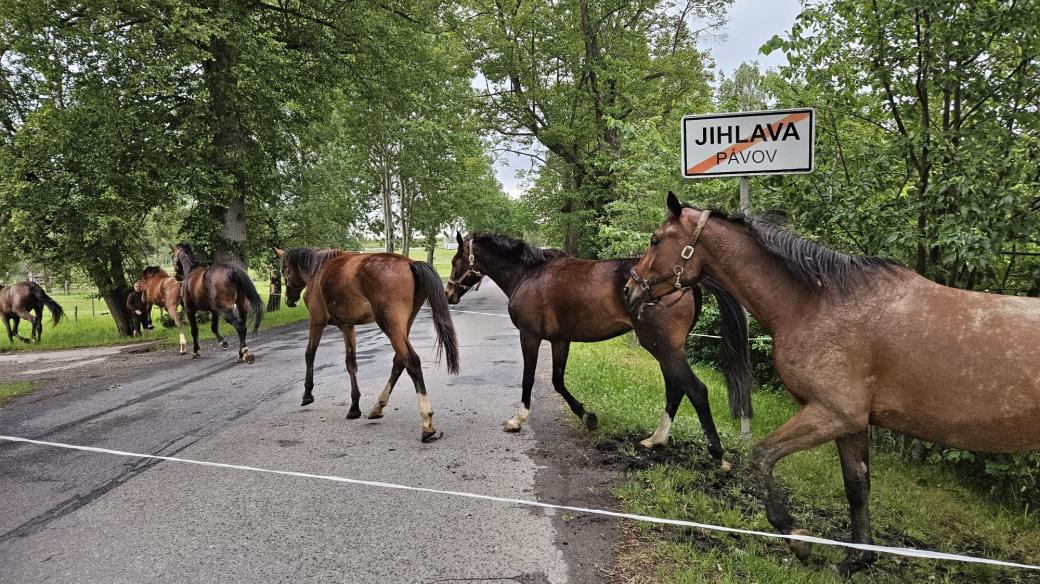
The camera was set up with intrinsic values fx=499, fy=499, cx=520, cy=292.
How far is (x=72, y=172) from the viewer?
488 inches

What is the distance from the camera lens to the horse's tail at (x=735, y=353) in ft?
14.7

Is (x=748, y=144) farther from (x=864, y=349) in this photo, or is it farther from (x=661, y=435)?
(x=661, y=435)

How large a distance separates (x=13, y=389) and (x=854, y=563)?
11191mm

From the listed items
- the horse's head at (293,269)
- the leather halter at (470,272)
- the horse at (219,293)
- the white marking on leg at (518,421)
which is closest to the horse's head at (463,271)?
the leather halter at (470,272)

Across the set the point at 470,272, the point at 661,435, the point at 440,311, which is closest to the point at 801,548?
the point at 661,435

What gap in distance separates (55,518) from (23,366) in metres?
10.1

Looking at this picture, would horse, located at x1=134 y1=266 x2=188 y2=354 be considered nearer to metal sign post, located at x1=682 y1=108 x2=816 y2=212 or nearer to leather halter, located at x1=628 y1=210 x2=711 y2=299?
leather halter, located at x1=628 y1=210 x2=711 y2=299

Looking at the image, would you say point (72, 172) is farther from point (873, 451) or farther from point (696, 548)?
point (873, 451)

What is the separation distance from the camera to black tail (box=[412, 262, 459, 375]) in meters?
5.68

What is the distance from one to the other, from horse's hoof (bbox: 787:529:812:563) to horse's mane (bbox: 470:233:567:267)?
12.1ft

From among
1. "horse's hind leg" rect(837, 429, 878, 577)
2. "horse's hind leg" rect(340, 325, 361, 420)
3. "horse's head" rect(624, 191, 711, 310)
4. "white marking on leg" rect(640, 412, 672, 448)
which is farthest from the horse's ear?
"horse's hind leg" rect(340, 325, 361, 420)

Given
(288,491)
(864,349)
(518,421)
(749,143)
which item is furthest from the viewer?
(518,421)

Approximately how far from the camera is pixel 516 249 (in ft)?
19.7

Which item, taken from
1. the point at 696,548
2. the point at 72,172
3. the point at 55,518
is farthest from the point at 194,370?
the point at 696,548
